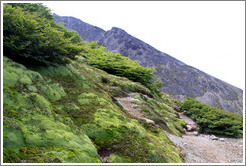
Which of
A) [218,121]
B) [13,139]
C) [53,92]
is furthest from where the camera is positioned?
[218,121]

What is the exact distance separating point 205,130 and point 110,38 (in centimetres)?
16921

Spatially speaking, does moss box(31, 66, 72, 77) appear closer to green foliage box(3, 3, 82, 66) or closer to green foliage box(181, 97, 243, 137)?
green foliage box(3, 3, 82, 66)

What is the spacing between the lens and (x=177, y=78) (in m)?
146

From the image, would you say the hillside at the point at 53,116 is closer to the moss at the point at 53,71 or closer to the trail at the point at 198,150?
the moss at the point at 53,71

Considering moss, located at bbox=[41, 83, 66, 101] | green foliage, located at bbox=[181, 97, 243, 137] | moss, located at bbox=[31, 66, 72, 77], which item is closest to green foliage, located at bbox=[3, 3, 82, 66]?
moss, located at bbox=[31, 66, 72, 77]

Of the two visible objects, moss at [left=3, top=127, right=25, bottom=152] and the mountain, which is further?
the mountain

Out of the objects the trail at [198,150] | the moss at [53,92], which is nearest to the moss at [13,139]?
the moss at [53,92]

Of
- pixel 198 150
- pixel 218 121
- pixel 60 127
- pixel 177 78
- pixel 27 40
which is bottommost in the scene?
pixel 198 150

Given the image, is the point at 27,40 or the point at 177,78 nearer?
the point at 27,40

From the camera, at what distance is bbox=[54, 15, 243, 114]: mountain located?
134 metres

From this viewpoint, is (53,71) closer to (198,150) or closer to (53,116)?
(53,116)

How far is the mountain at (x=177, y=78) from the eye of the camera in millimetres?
133500

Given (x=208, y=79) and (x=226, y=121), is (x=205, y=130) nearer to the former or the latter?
(x=226, y=121)

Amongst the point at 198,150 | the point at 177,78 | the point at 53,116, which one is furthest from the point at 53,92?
the point at 177,78
